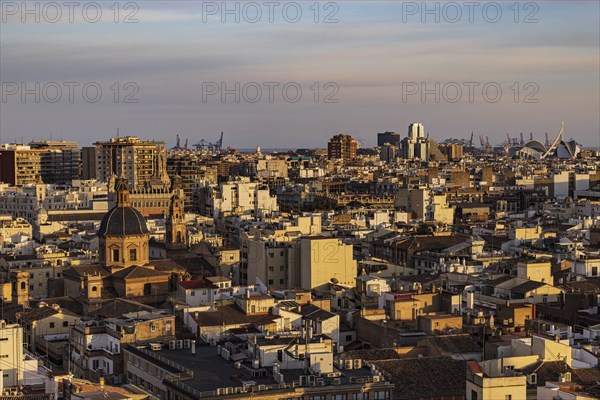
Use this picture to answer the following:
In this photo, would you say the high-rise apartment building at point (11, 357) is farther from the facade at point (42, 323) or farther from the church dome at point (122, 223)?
the church dome at point (122, 223)

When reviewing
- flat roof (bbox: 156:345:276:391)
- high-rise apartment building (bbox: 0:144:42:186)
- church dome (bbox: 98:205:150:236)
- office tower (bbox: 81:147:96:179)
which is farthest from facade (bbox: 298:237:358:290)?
office tower (bbox: 81:147:96:179)

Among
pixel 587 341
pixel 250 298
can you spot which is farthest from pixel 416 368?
pixel 250 298

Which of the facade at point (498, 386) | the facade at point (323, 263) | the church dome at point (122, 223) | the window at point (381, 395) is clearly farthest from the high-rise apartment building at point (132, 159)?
the facade at point (498, 386)

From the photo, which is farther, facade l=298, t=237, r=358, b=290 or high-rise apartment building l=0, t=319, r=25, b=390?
facade l=298, t=237, r=358, b=290

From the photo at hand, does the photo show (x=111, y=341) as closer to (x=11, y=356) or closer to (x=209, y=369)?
(x=11, y=356)

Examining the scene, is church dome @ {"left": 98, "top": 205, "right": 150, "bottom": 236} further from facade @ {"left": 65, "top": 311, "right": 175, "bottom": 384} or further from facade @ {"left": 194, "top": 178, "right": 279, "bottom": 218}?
facade @ {"left": 194, "top": 178, "right": 279, "bottom": 218}

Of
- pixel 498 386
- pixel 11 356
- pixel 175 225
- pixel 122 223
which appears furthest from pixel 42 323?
pixel 498 386

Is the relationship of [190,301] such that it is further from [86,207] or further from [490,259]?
[86,207]

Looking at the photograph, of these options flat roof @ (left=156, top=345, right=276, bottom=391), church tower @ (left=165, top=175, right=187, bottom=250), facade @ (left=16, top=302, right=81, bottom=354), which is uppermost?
church tower @ (left=165, top=175, right=187, bottom=250)
